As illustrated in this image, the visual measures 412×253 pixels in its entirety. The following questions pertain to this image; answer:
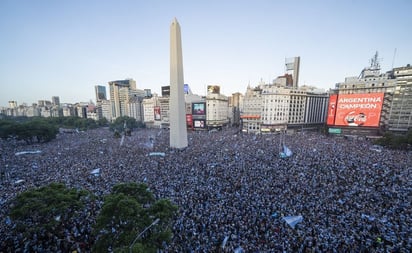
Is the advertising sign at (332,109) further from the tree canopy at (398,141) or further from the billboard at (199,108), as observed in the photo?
the billboard at (199,108)

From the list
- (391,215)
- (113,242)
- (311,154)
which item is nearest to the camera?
(113,242)

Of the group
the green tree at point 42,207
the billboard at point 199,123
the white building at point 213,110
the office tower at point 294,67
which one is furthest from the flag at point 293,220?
the office tower at point 294,67

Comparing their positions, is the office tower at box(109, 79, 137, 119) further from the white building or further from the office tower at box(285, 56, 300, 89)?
the office tower at box(285, 56, 300, 89)

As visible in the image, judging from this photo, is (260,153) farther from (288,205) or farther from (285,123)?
(285,123)

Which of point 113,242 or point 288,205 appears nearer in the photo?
point 113,242

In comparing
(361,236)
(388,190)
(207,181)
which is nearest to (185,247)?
(207,181)

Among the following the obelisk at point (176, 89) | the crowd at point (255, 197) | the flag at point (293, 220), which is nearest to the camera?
the crowd at point (255, 197)

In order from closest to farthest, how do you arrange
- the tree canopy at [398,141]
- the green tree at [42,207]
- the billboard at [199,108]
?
the green tree at [42,207] → the tree canopy at [398,141] → the billboard at [199,108]

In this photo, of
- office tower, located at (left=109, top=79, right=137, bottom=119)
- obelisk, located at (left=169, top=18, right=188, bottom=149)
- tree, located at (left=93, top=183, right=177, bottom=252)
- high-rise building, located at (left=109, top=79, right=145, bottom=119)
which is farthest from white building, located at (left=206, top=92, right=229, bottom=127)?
office tower, located at (left=109, top=79, right=137, bottom=119)
